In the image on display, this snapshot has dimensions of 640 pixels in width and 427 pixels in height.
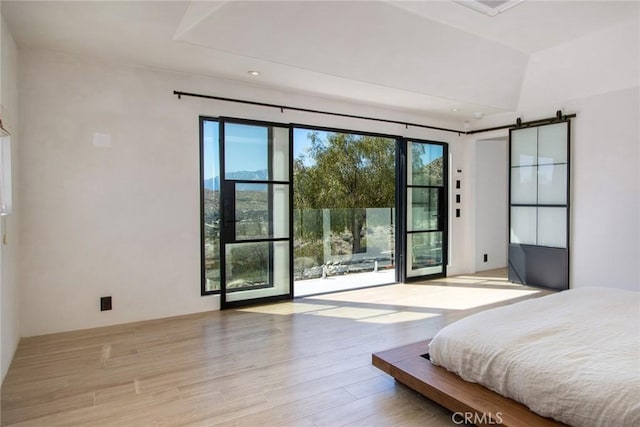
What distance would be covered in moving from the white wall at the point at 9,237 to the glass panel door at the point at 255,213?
1.87 m

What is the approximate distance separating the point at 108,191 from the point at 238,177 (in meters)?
1.36

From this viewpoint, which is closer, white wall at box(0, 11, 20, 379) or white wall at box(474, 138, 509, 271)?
white wall at box(0, 11, 20, 379)

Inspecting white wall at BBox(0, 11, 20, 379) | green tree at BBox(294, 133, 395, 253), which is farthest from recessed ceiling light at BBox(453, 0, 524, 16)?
white wall at BBox(0, 11, 20, 379)

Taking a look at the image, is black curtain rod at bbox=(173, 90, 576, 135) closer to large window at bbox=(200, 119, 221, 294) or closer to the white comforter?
large window at bbox=(200, 119, 221, 294)

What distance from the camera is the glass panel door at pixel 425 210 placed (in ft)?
19.7

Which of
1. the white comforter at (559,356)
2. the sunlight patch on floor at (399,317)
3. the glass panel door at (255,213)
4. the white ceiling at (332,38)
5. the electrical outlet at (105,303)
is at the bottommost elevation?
the sunlight patch on floor at (399,317)

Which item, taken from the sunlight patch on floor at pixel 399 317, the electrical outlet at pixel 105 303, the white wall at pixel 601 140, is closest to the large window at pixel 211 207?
the electrical outlet at pixel 105 303

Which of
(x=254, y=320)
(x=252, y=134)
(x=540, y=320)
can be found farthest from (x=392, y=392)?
(x=252, y=134)

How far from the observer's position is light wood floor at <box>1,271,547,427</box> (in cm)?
225

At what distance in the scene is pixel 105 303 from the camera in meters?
3.83

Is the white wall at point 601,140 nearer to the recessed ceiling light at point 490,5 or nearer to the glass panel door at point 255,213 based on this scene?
the recessed ceiling light at point 490,5

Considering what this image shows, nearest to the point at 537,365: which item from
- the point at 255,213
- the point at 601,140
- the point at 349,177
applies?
the point at 255,213

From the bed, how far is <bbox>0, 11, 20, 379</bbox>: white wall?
108 inches

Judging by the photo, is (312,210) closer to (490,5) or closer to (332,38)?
(332,38)
